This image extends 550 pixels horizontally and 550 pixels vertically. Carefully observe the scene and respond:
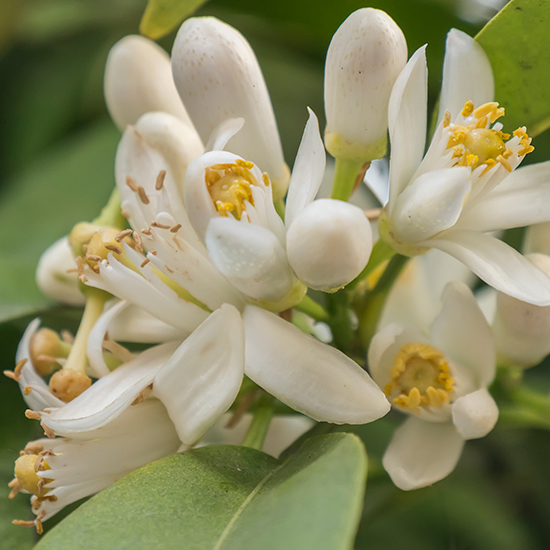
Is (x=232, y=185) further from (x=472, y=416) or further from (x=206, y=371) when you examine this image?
(x=472, y=416)

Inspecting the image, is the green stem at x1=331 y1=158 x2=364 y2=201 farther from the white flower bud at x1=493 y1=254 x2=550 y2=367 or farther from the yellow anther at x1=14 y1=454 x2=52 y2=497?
the yellow anther at x1=14 y1=454 x2=52 y2=497

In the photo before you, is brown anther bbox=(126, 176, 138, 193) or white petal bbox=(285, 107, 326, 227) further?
brown anther bbox=(126, 176, 138, 193)

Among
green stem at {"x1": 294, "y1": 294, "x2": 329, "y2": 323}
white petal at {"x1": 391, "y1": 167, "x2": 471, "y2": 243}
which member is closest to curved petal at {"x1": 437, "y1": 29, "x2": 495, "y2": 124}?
white petal at {"x1": 391, "y1": 167, "x2": 471, "y2": 243}

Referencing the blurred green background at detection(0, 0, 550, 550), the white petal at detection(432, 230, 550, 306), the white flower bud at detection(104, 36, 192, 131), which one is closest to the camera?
the white petal at detection(432, 230, 550, 306)

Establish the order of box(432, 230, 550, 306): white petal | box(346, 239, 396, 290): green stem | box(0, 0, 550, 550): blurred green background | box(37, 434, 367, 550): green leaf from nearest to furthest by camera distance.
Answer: box(37, 434, 367, 550): green leaf, box(432, 230, 550, 306): white petal, box(346, 239, 396, 290): green stem, box(0, 0, 550, 550): blurred green background

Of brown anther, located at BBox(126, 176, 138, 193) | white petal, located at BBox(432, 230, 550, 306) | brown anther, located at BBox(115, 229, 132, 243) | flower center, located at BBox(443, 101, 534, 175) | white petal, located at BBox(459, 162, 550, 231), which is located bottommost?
brown anther, located at BBox(115, 229, 132, 243)

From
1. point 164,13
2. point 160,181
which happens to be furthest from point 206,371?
point 164,13
